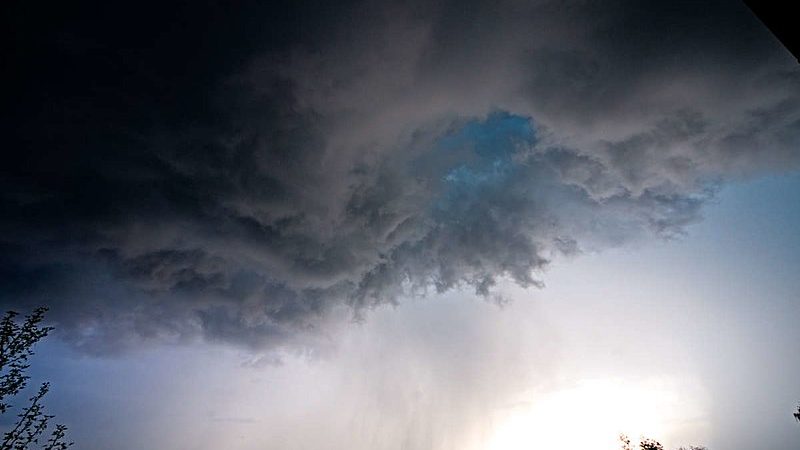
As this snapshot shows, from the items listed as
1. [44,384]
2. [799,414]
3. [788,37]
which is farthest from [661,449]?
[44,384]

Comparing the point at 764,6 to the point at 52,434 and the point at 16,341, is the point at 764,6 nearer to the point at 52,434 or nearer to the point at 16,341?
the point at 16,341

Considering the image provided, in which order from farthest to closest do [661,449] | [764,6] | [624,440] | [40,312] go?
[624,440] → [661,449] → [40,312] → [764,6]

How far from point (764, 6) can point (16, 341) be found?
34.9 m

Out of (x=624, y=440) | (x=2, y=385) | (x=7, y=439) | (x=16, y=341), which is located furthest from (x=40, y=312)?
(x=624, y=440)

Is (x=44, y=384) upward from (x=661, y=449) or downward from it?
upward

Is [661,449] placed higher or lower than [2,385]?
lower

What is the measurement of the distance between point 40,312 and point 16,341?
2339mm

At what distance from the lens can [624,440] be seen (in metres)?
67.8

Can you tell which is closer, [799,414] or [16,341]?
[16,341]

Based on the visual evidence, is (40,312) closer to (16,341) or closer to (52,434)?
(16,341)

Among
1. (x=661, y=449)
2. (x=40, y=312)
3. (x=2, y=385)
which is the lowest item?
(x=661, y=449)

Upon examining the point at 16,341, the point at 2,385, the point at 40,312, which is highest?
the point at 40,312

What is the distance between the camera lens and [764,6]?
5.41m

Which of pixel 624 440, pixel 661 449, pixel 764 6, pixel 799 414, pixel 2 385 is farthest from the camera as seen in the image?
pixel 624 440
